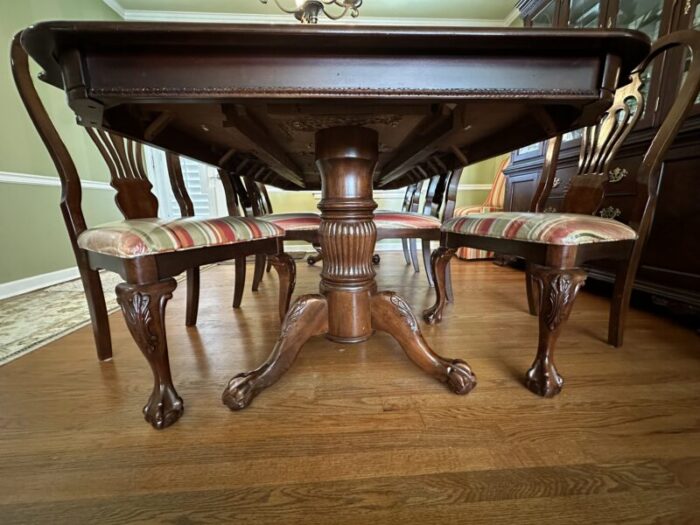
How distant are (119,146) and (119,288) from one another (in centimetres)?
67

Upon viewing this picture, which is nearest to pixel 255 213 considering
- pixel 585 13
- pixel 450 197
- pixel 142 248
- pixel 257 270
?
pixel 257 270

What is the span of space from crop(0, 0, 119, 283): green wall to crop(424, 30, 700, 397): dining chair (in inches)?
104

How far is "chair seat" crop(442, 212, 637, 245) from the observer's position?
71 cm

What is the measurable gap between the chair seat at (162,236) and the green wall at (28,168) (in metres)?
1.89

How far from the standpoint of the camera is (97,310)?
993 mm

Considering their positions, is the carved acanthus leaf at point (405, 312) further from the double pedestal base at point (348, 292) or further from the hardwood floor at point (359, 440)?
the hardwood floor at point (359, 440)

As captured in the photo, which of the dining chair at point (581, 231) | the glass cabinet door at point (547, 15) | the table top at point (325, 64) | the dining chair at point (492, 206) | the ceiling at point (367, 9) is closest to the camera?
the table top at point (325, 64)

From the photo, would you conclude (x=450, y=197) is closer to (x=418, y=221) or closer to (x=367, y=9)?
(x=418, y=221)

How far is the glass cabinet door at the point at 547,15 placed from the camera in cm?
214

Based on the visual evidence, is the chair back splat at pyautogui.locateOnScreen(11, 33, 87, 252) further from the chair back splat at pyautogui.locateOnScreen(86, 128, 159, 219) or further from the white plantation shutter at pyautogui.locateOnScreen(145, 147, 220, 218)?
the white plantation shutter at pyautogui.locateOnScreen(145, 147, 220, 218)

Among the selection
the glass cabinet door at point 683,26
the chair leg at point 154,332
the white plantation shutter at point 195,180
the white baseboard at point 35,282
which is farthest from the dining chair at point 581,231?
the white plantation shutter at point 195,180

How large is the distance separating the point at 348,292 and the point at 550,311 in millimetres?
517

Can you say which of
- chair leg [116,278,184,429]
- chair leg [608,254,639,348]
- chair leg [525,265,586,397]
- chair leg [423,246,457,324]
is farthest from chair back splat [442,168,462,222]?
chair leg [116,278,184,429]

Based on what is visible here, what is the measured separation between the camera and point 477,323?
4.32 ft
